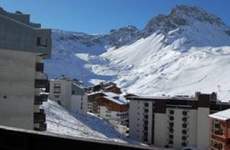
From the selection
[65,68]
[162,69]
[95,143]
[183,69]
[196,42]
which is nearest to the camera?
[95,143]

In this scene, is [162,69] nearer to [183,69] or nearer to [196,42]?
[183,69]

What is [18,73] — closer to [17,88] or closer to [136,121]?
[17,88]

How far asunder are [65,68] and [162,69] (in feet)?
125

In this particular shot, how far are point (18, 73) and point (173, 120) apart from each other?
1137 inches

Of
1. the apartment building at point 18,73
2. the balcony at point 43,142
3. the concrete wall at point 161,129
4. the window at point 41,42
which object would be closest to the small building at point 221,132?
the concrete wall at point 161,129

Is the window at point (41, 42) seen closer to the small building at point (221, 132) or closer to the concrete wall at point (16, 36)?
the concrete wall at point (16, 36)

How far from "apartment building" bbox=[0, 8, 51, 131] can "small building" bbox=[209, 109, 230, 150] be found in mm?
15758

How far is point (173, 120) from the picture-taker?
1592 inches

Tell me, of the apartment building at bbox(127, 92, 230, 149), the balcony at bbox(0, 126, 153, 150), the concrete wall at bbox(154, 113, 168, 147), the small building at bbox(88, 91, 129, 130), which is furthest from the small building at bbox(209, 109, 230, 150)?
the balcony at bbox(0, 126, 153, 150)

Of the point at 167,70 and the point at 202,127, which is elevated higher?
the point at 167,70

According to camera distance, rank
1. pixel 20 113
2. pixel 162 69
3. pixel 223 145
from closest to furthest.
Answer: pixel 20 113 → pixel 223 145 → pixel 162 69

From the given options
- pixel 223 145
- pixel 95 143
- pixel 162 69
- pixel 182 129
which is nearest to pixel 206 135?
pixel 182 129

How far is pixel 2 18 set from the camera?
39.9ft

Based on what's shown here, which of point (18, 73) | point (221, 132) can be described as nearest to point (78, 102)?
point (221, 132)
